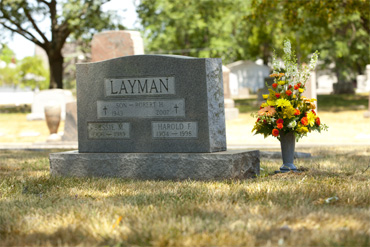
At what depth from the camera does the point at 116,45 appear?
16.5 m

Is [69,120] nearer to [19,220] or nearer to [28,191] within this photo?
[28,191]

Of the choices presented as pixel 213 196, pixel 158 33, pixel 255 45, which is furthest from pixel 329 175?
pixel 255 45

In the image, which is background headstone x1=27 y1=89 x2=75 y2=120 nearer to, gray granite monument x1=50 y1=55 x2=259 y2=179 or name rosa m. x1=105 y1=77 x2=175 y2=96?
gray granite monument x1=50 y1=55 x2=259 y2=179

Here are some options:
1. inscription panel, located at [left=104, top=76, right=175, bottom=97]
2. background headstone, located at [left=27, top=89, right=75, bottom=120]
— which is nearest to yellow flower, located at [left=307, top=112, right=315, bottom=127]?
inscription panel, located at [left=104, top=76, right=175, bottom=97]

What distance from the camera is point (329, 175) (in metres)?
6.65

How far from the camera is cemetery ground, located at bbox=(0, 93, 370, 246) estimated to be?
3719mm

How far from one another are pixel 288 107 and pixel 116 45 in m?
10.4

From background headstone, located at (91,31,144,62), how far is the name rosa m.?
351 inches

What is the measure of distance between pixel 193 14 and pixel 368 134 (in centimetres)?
3110

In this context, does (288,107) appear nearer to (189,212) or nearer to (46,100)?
(189,212)

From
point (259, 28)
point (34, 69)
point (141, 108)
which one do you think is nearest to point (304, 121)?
point (141, 108)

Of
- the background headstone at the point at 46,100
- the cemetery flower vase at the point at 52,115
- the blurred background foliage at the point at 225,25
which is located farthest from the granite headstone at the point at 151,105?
the background headstone at the point at 46,100

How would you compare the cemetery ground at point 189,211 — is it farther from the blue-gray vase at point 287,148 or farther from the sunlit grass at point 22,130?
the sunlit grass at point 22,130

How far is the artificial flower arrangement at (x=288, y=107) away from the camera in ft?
22.6
